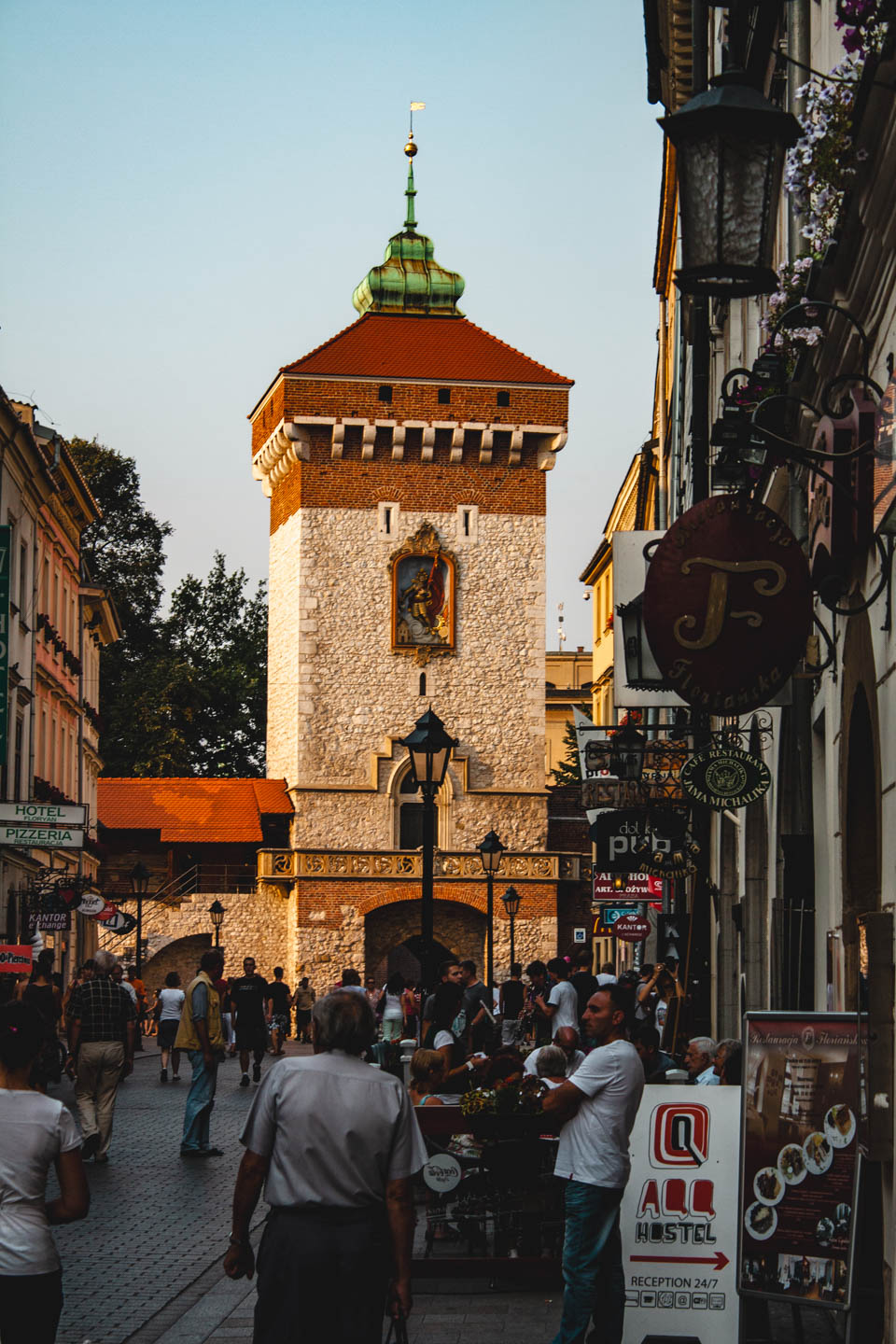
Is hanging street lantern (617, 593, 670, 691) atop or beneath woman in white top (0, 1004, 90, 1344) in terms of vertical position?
atop

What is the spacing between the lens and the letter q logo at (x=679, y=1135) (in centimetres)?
831

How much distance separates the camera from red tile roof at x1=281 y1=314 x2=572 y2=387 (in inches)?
2172

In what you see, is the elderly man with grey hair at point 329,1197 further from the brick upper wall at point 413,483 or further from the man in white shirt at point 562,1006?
the brick upper wall at point 413,483

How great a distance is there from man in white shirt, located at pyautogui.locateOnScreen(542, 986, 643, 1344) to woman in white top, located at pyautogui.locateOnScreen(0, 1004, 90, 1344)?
2.55 meters

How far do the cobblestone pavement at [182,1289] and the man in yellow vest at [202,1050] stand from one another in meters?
0.70

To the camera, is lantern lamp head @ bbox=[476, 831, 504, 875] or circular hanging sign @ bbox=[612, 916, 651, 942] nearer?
circular hanging sign @ bbox=[612, 916, 651, 942]

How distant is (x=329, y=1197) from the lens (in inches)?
238

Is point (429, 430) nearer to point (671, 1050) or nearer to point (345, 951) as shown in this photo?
point (345, 951)

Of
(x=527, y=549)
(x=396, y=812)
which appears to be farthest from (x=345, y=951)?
(x=527, y=549)

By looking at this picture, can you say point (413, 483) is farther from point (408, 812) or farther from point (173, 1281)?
point (173, 1281)

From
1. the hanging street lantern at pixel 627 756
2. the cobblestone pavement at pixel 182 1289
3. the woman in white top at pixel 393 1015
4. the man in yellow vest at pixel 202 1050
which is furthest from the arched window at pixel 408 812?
the cobblestone pavement at pixel 182 1289

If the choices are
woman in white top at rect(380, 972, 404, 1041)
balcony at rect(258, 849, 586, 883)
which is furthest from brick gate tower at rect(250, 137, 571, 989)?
woman in white top at rect(380, 972, 404, 1041)

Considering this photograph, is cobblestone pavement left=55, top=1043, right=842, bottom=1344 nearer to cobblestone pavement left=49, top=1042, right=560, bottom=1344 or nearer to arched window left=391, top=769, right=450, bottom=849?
cobblestone pavement left=49, top=1042, right=560, bottom=1344

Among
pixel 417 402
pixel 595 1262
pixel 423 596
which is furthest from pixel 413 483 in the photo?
pixel 595 1262
